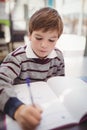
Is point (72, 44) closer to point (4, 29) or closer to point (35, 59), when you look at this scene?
point (4, 29)

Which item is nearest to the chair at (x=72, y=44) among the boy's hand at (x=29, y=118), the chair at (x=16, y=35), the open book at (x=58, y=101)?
the chair at (x=16, y=35)

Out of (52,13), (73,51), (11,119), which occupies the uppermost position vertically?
(52,13)

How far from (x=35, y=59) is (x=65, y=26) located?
1.96 meters

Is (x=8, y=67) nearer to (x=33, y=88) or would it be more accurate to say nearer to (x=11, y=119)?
(x=33, y=88)

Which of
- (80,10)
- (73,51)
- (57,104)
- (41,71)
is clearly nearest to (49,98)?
(57,104)

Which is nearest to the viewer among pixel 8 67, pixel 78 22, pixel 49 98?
pixel 49 98

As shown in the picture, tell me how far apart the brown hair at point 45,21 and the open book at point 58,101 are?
0.19m

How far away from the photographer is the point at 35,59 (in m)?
0.76

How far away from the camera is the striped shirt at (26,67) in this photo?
2.08 ft

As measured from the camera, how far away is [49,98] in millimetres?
538

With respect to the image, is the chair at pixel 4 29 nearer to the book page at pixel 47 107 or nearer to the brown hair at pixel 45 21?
the brown hair at pixel 45 21

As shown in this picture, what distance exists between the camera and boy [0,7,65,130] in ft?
1.70

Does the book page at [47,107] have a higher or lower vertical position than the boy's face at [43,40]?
lower

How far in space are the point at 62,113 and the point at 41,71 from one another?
12.6 inches
